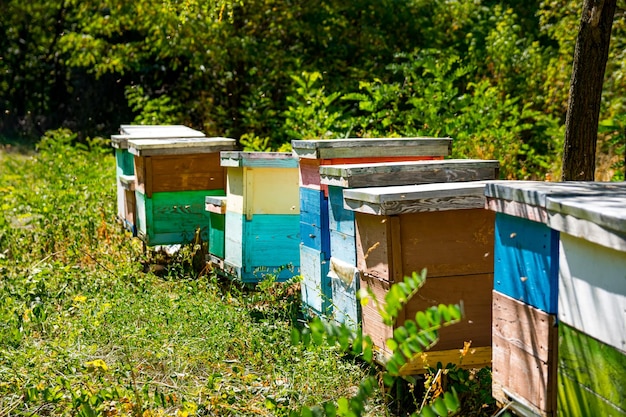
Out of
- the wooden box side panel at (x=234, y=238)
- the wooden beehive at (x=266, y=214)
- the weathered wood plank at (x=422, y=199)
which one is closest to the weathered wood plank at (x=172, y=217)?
the wooden box side panel at (x=234, y=238)

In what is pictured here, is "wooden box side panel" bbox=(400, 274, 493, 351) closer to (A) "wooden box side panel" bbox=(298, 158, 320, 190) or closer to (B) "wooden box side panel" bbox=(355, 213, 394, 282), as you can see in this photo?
(B) "wooden box side panel" bbox=(355, 213, 394, 282)

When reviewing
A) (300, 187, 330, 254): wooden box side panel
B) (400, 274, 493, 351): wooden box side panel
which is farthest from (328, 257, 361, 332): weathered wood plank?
(400, 274, 493, 351): wooden box side panel

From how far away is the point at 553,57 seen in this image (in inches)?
452

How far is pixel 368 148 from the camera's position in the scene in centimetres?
467

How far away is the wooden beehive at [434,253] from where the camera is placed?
346cm

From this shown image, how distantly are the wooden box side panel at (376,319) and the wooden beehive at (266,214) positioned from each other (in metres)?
1.57

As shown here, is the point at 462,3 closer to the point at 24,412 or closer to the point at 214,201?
the point at 214,201

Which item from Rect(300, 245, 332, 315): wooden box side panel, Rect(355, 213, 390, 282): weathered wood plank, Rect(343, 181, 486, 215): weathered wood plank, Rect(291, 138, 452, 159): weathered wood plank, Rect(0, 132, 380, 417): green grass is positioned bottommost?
Rect(0, 132, 380, 417): green grass

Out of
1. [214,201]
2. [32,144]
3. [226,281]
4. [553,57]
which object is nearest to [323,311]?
[214,201]

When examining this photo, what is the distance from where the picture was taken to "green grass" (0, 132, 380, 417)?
3752 mm

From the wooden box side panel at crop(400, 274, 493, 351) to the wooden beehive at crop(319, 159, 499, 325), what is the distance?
15.6 inches

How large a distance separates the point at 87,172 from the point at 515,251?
7177mm

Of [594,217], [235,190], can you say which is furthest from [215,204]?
[594,217]

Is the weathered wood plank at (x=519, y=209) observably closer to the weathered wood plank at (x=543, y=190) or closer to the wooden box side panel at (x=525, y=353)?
the weathered wood plank at (x=543, y=190)
